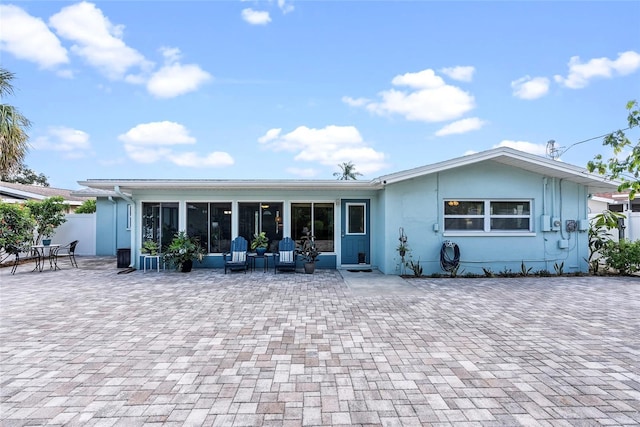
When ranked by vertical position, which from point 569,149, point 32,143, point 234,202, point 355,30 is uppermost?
point 355,30

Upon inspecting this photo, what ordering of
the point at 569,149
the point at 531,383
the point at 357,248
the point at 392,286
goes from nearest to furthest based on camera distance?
1. the point at 531,383
2. the point at 392,286
3. the point at 357,248
4. the point at 569,149

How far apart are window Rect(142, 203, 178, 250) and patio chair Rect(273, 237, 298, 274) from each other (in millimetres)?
3142

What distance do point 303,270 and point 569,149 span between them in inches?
496

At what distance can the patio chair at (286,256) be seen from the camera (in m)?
8.69

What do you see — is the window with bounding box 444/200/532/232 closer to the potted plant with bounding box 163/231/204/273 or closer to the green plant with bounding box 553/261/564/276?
the green plant with bounding box 553/261/564/276

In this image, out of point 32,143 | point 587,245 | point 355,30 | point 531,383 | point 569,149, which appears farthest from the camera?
point 569,149

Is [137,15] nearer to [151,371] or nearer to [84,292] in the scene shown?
[84,292]

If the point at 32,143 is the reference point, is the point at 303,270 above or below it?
below

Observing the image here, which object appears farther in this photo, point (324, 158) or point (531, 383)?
point (324, 158)

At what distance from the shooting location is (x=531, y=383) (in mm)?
2975

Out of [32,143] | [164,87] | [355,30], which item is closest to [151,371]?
[32,143]

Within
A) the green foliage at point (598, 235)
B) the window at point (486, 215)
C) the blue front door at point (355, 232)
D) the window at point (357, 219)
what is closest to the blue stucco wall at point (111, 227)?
the blue front door at point (355, 232)

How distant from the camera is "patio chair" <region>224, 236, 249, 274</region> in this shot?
8.62 metres

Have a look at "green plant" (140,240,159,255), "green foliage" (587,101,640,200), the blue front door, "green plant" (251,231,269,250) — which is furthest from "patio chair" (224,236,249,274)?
"green foliage" (587,101,640,200)
